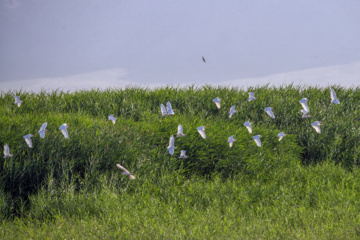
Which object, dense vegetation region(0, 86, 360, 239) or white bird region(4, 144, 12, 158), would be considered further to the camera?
white bird region(4, 144, 12, 158)

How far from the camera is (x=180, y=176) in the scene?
6059 millimetres

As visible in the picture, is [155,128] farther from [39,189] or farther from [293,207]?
[293,207]

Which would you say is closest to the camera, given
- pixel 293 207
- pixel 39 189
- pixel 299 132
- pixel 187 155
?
pixel 293 207

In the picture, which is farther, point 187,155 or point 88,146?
point 187,155

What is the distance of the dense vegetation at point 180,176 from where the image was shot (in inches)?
180

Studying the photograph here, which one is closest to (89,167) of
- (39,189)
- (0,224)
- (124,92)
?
(39,189)

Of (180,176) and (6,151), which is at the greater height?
(6,151)

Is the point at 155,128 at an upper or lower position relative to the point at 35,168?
upper

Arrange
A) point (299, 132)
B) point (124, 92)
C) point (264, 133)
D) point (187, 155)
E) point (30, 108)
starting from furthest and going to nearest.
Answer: point (124, 92)
point (30, 108)
point (299, 132)
point (264, 133)
point (187, 155)

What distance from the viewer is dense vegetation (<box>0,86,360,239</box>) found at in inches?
180

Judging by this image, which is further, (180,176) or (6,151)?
(180,176)

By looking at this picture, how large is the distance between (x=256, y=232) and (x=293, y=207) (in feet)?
3.24

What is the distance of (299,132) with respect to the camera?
26.3 ft

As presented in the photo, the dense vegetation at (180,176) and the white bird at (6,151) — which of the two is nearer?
the dense vegetation at (180,176)
